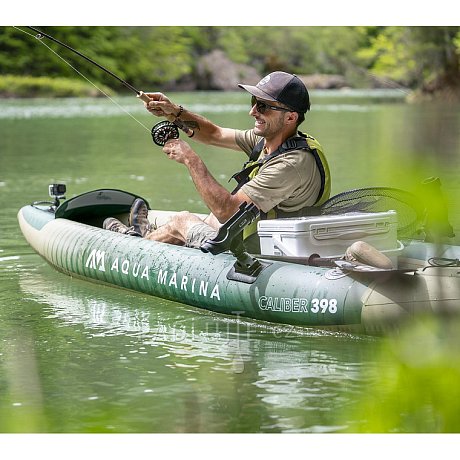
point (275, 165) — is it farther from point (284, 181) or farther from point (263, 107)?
point (263, 107)

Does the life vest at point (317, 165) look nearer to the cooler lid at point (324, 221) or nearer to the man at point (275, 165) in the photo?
the man at point (275, 165)

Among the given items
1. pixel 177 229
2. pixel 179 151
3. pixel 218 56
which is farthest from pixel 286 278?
pixel 218 56

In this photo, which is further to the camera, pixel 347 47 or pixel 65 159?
pixel 347 47

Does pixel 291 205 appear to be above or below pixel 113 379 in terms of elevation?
above

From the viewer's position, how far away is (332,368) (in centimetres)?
524

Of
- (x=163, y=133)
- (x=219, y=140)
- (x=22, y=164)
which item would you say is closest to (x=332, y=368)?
(x=163, y=133)

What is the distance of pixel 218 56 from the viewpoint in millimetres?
77250

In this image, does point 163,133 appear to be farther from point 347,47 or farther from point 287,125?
point 347,47

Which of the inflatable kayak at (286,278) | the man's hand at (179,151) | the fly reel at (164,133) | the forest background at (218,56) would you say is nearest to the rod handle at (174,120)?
the fly reel at (164,133)

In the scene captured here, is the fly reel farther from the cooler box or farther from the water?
the water

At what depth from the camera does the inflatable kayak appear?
5.43m

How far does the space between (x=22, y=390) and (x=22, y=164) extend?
543 inches

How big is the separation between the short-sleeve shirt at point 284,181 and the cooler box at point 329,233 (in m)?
0.13

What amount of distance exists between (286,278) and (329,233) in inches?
12.6
